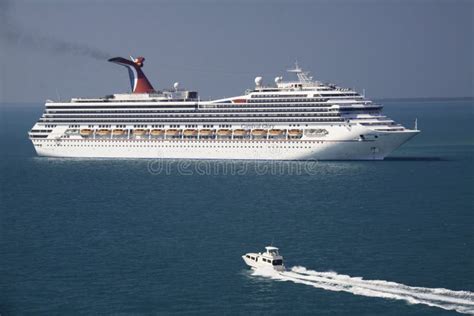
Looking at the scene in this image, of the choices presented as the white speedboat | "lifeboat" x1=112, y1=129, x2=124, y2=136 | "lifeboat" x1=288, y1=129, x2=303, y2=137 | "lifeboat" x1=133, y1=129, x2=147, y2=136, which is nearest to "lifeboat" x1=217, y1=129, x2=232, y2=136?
"lifeboat" x1=288, y1=129, x2=303, y2=137

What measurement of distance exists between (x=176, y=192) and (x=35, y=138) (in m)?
42.4

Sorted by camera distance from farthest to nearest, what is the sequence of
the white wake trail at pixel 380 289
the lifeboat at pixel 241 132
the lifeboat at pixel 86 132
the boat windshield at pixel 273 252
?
1. the lifeboat at pixel 86 132
2. the lifeboat at pixel 241 132
3. the boat windshield at pixel 273 252
4. the white wake trail at pixel 380 289

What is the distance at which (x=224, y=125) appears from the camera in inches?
4200

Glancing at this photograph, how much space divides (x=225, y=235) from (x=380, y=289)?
15.5 meters

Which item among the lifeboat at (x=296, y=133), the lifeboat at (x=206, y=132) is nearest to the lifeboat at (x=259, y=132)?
the lifeboat at (x=296, y=133)

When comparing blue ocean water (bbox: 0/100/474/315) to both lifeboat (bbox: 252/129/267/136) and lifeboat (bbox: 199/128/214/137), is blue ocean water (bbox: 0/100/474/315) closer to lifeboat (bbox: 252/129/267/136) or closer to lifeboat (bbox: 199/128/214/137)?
lifeboat (bbox: 252/129/267/136)

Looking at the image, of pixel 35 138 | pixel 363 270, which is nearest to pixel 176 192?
pixel 363 270

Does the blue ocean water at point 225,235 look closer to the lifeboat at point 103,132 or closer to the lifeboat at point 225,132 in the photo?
the lifeboat at point 225,132

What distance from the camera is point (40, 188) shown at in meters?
83.9

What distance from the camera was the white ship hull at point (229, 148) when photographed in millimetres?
98438

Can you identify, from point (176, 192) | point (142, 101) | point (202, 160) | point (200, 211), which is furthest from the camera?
point (142, 101)

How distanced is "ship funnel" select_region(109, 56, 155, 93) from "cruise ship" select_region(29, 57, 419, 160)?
130 mm

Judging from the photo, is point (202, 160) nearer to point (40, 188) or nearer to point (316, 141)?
point (316, 141)

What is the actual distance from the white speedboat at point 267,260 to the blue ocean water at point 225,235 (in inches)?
25.1
